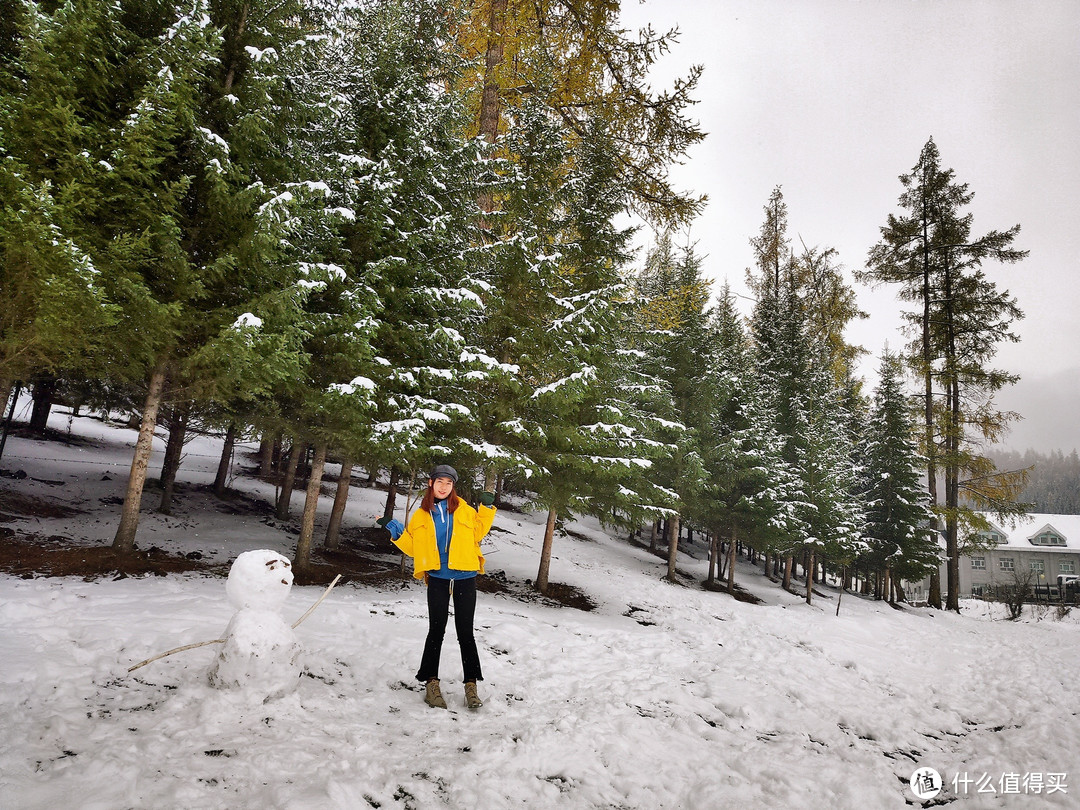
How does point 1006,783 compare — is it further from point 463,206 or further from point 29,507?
point 29,507

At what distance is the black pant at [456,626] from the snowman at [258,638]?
1113 millimetres

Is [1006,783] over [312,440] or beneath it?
beneath

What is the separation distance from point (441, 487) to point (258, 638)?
1905mm

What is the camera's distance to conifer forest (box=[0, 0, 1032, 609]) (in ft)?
19.4

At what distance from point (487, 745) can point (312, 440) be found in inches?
271

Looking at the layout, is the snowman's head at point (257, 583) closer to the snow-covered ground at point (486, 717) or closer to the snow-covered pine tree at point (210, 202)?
the snow-covered ground at point (486, 717)

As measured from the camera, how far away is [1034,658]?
11445 millimetres

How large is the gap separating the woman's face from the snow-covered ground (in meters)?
1.86

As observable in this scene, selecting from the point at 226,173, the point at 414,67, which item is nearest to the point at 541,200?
the point at 414,67

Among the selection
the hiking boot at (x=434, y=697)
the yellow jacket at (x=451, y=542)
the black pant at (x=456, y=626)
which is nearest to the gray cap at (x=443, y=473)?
the yellow jacket at (x=451, y=542)

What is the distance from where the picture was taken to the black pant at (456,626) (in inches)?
181

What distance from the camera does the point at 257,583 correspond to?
14.0 ft

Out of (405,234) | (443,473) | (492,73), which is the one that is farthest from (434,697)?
(492,73)

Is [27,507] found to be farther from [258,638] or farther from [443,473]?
[443,473]
